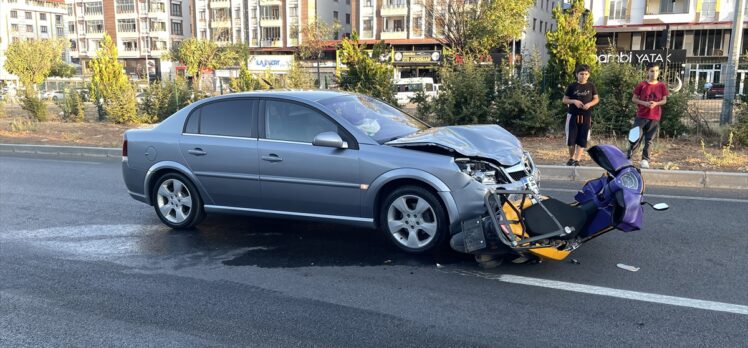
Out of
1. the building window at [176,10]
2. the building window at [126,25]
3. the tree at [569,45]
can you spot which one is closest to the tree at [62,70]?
the building window at [126,25]

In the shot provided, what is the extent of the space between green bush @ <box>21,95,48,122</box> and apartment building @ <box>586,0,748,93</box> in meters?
42.3

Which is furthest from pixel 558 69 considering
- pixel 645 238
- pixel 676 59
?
pixel 676 59

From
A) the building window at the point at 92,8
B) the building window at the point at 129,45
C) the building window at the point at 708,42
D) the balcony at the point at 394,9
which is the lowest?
the building window at the point at 708,42

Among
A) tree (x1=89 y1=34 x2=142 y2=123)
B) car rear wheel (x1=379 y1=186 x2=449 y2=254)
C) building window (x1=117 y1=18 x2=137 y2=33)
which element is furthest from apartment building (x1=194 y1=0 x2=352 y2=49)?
car rear wheel (x1=379 y1=186 x2=449 y2=254)

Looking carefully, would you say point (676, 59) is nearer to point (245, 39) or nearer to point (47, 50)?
point (245, 39)

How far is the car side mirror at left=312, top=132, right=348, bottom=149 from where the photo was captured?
5.33m

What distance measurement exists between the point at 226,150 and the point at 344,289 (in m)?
2.26

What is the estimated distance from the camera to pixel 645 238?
5.71m

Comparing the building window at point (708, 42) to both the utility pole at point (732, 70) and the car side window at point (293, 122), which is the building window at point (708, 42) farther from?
the car side window at point (293, 122)

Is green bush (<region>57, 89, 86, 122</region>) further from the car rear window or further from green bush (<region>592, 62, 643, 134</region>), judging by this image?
green bush (<region>592, 62, 643, 134</region>)

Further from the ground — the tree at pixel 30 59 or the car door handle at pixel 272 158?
the tree at pixel 30 59

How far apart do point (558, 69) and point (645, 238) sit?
804 cm

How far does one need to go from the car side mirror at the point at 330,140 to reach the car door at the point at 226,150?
2.73 feet

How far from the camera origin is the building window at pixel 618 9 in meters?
49.2
